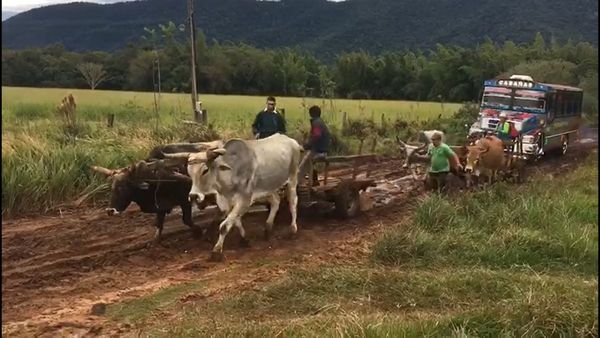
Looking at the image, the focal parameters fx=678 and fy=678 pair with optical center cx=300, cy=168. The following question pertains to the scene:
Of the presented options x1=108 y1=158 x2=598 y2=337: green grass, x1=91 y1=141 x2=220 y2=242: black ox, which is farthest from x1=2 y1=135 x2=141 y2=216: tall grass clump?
x1=108 y1=158 x2=598 y2=337: green grass

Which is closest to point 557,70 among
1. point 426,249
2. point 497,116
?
point 497,116

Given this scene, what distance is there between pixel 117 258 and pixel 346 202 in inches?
138

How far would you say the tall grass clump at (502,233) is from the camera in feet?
24.5

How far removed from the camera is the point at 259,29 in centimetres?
4328

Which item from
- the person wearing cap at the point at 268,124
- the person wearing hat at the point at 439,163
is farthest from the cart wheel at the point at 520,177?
the person wearing cap at the point at 268,124

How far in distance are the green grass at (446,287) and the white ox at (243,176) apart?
1.40 metres

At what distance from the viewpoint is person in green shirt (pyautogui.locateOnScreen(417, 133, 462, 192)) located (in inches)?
414

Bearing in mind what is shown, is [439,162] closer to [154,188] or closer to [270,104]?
[270,104]

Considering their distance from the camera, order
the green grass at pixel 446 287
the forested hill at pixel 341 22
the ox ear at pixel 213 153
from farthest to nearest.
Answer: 1. the forested hill at pixel 341 22
2. the ox ear at pixel 213 153
3. the green grass at pixel 446 287

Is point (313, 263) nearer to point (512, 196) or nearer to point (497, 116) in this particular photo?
point (512, 196)

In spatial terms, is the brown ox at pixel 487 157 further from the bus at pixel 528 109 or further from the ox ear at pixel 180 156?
the ox ear at pixel 180 156

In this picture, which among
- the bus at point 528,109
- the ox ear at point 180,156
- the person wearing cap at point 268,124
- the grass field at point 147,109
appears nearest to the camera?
the ox ear at point 180,156

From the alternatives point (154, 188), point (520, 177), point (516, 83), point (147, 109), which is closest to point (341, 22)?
point (147, 109)

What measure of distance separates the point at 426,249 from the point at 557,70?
1853 cm
